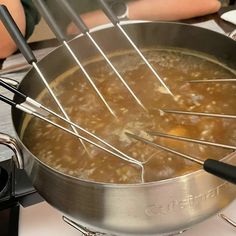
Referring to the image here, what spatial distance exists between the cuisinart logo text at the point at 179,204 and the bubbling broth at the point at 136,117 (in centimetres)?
6

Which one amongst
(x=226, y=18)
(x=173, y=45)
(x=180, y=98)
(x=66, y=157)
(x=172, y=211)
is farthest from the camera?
(x=226, y=18)

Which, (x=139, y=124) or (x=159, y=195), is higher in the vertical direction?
(x=139, y=124)

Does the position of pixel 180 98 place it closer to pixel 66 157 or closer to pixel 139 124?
pixel 139 124

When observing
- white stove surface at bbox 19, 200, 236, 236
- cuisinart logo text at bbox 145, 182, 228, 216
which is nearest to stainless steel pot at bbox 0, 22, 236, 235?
cuisinart logo text at bbox 145, 182, 228, 216

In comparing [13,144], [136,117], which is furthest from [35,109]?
[136,117]

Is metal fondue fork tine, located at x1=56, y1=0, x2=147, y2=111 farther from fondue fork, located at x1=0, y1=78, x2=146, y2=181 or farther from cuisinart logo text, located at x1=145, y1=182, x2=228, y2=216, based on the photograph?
cuisinart logo text, located at x1=145, y1=182, x2=228, y2=216

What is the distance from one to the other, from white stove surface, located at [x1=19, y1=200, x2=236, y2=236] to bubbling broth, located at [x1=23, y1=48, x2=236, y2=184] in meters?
0.16

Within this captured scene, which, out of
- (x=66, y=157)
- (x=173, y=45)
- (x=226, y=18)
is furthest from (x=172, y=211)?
(x=226, y=18)

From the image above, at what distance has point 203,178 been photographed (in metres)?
0.54

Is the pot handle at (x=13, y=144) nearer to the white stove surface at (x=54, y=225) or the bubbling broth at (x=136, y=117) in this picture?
the bubbling broth at (x=136, y=117)

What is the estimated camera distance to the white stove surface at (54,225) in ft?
2.51

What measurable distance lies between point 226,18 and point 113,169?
0.84 metres

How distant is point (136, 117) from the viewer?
0.78 meters

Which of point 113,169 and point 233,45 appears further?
point 233,45
